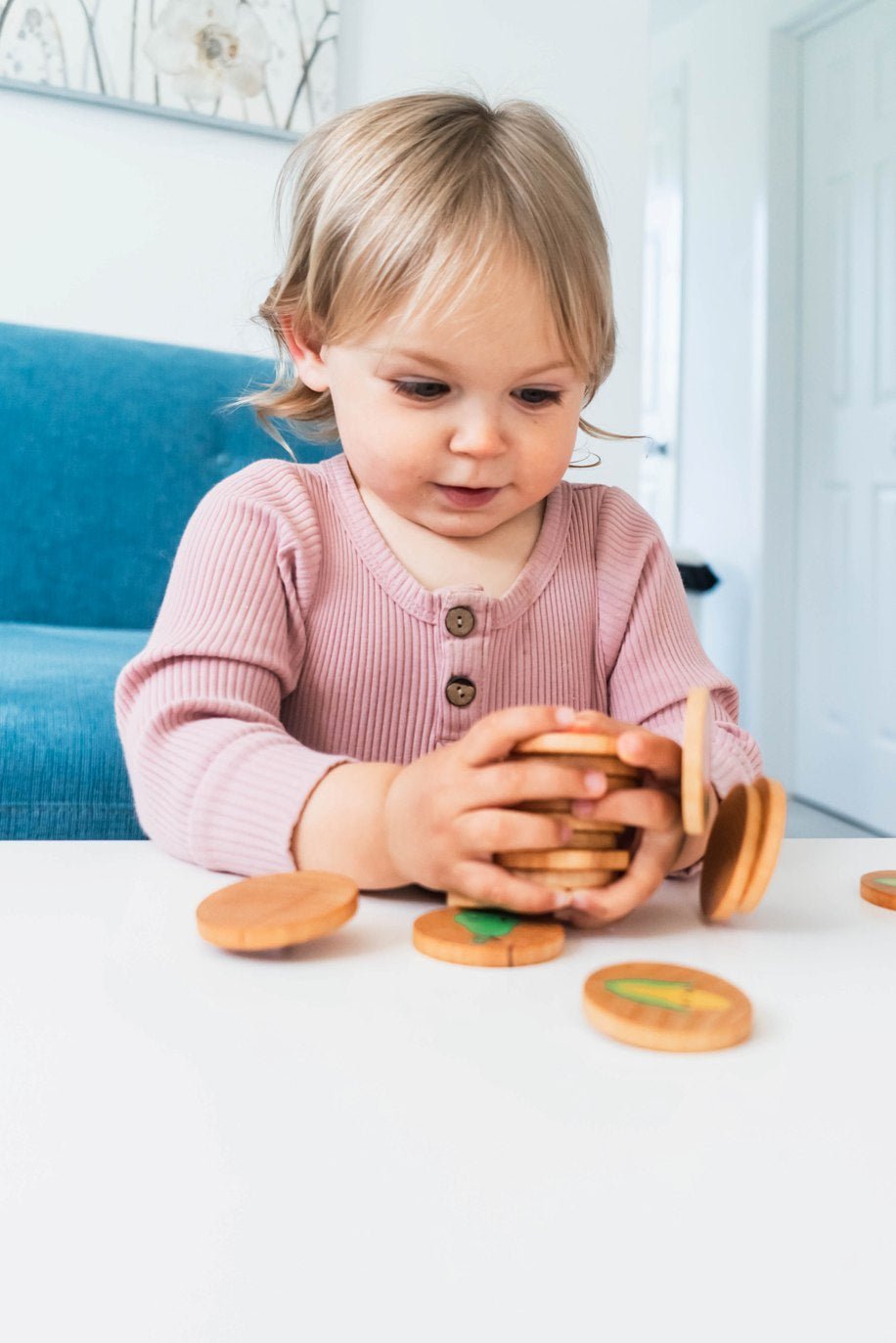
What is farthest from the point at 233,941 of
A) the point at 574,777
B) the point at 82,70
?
the point at 82,70

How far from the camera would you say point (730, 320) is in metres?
3.79

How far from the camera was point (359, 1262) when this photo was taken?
26 cm

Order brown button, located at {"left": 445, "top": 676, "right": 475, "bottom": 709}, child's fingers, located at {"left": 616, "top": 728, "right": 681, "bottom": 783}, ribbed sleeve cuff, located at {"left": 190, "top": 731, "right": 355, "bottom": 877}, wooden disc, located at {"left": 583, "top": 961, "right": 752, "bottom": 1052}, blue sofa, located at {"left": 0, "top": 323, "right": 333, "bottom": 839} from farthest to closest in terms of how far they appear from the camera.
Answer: blue sofa, located at {"left": 0, "top": 323, "right": 333, "bottom": 839} < brown button, located at {"left": 445, "top": 676, "right": 475, "bottom": 709} < ribbed sleeve cuff, located at {"left": 190, "top": 731, "right": 355, "bottom": 877} < child's fingers, located at {"left": 616, "top": 728, "right": 681, "bottom": 783} < wooden disc, located at {"left": 583, "top": 961, "right": 752, "bottom": 1052}

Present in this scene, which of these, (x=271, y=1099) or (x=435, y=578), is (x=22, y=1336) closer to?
(x=271, y=1099)

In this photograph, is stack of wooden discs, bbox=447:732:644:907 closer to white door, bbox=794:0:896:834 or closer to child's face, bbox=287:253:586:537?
child's face, bbox=287:253:586:537

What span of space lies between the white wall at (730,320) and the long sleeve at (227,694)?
2.96 m

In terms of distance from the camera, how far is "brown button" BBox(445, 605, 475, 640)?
85 cm

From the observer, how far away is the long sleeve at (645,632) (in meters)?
0.87

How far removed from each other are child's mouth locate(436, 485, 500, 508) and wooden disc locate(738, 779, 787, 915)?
36cm

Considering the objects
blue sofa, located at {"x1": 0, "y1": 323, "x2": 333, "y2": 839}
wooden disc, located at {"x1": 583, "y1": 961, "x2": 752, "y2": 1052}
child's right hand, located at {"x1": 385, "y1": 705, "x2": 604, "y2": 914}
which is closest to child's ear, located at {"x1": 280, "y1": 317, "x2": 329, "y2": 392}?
child's right hand, located at {"x1": 385, "y1": 705, "x2": 604, "y2": 914}

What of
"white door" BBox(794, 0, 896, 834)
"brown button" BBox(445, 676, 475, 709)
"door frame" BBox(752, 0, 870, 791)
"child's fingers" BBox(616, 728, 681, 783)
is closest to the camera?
"child's fingers" BBox(616, 728, 681, 783)

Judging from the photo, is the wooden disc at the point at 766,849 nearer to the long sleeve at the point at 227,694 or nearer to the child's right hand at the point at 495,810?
the child's right hand at the point at 495,810

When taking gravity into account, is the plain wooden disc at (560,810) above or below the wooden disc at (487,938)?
above

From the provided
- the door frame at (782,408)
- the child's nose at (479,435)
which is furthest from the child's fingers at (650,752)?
the door frame at (782,408)
